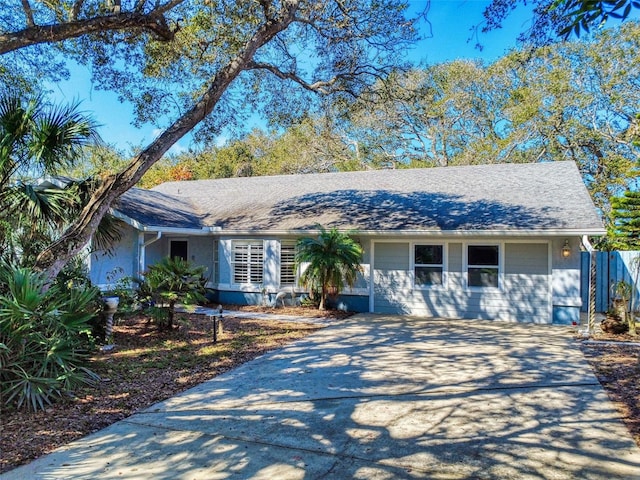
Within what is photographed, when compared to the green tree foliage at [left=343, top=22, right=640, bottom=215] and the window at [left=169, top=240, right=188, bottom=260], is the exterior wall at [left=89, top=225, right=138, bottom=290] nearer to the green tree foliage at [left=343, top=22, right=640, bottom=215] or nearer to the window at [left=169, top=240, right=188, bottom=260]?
the window at [left=169, top=240, right=188, bottom=260]

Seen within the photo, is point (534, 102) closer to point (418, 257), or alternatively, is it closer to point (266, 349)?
point (418, 257)

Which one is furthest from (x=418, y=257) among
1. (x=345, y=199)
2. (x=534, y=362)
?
(x=534, y=362)

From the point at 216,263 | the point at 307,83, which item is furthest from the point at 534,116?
the point at 216,263

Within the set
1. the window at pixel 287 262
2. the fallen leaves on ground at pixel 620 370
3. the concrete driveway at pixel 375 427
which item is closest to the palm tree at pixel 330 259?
the window at pixel 287 262

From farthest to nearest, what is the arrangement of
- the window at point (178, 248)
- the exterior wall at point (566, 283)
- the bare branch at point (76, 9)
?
the window at point (178, 248), the exterior wall at point (566, 283), the bare branch at point (76, 9)

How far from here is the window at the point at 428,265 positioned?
11.7 meters

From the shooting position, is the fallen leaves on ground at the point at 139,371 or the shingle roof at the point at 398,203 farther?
the shingle roof at the point at 398,203

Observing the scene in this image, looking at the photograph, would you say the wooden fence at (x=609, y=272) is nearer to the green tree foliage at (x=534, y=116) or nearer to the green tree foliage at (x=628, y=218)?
the green tree foliage at (x=628, y=218)

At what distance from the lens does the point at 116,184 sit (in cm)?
684

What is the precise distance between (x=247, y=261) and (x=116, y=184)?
23.2ft

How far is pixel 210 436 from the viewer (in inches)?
167

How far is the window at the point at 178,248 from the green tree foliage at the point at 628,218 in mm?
15498

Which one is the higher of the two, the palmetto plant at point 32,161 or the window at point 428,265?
the palmetto plant at point 32,161

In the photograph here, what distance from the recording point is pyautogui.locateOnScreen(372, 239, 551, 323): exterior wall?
10859mm
